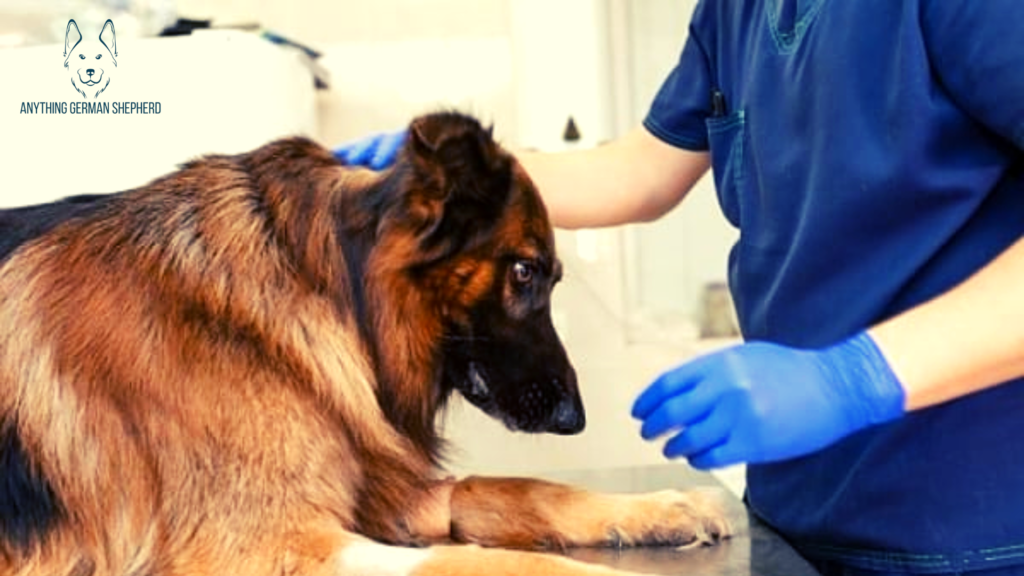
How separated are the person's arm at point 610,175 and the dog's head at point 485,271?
11.9 inches

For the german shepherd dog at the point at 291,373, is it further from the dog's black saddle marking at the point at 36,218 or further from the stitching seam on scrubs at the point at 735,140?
the stitching seam on scrubs at the point at 735,140

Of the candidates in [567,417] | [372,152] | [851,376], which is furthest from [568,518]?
[372,152]

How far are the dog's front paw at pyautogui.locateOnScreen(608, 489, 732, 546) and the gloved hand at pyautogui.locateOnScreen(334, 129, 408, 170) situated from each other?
1.48 ft

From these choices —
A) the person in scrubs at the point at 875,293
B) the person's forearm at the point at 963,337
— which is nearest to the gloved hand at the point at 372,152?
the person in scrubs at the point at 875,293

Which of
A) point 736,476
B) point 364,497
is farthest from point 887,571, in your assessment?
point 736,476

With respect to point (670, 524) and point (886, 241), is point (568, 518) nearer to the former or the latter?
point (670, 524)

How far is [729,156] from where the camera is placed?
51.2 inches

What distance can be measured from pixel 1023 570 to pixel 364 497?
0.61m

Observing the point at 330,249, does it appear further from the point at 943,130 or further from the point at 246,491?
the point at 943,130

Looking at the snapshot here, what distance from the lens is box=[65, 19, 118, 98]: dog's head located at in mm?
2086

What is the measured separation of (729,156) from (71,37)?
1401mm

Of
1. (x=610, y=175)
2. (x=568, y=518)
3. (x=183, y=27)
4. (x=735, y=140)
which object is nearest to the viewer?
(x=568, y=518)

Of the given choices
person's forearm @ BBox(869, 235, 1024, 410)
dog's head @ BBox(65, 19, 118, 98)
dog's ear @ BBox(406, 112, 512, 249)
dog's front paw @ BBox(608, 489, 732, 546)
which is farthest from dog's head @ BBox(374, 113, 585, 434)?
dog's head @ BBox(65, 19, 118, 98)

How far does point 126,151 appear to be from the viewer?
2080mm
